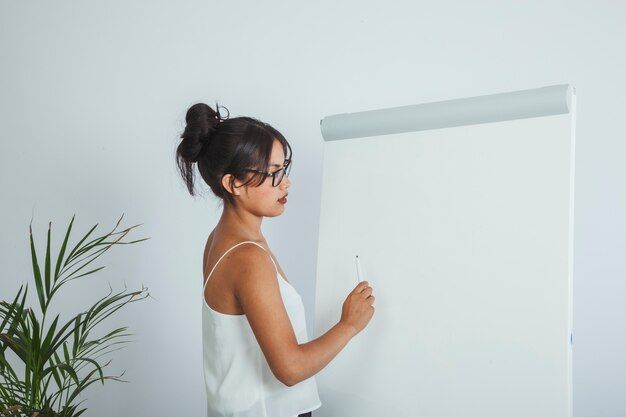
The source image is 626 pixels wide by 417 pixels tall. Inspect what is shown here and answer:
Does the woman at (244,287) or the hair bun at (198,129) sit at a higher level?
the hair bun at (198,129)

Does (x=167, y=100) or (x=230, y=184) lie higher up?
(x=167, y=100)

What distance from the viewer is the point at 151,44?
8.74ft

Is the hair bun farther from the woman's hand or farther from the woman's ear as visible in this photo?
the woman's hand

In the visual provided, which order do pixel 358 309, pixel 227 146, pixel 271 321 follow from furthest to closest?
pixel 358 309, pixel 227 146, pixel 271 321

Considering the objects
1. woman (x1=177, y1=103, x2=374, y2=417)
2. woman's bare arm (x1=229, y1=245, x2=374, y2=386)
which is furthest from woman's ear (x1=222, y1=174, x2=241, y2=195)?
woman's bare arm (x1=229, y1=245, x2=374, y2=386)

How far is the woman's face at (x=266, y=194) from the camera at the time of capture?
162cm

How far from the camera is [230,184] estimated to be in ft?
5.26

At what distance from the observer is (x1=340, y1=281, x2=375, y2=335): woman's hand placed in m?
1.66

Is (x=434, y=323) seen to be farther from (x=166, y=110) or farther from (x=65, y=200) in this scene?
(x=65, y=200)

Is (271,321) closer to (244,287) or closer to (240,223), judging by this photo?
(244,287)

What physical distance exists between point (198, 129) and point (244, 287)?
1.32 feet

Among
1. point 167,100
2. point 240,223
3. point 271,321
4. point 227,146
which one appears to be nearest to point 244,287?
point 271,321

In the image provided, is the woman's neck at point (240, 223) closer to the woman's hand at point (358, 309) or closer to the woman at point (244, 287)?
the woman at point (244, 287)

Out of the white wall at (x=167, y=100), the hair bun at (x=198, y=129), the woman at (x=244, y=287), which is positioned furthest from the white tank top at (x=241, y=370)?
the white wall at (x=167, y=100)
